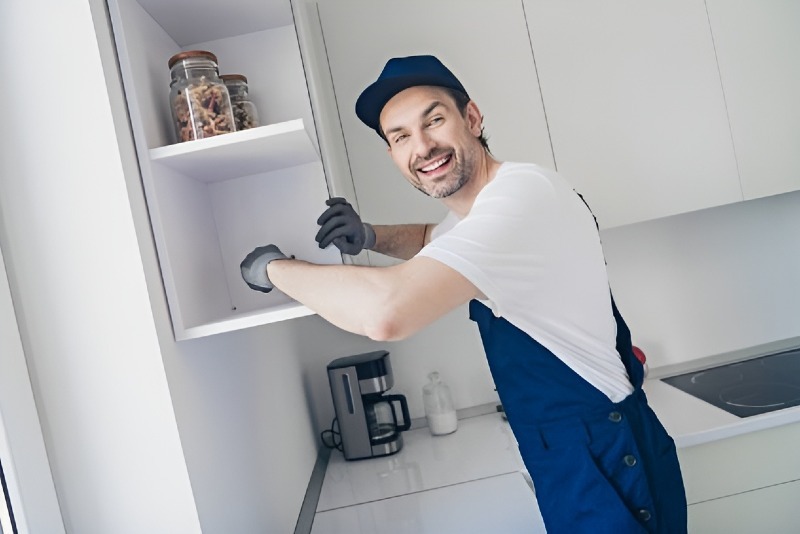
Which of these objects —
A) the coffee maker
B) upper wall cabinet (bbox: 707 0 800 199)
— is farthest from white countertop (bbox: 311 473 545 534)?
upper wall cabinet (bbox: 707 0 800 199)

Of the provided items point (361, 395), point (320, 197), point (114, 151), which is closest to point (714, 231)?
point (361, 395)

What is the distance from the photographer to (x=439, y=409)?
7.46 ft

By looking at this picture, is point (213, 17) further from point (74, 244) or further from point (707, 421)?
point (707, 421)

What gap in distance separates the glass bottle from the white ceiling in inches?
52.2

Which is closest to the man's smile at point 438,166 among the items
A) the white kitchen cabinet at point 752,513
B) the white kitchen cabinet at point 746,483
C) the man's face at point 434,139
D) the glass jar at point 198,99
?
the man's face at point 434,139

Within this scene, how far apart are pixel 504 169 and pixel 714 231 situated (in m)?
1.62

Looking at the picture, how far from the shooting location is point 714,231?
2529mm

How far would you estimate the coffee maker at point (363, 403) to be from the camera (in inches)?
83.1

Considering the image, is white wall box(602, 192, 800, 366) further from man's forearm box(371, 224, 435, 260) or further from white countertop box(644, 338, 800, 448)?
man's forearm box(371, 224, 435, 260)

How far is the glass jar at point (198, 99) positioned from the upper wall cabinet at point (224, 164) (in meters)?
0.04

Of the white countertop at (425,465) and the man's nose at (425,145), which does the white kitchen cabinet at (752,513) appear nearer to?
the white countertop at (425,465)

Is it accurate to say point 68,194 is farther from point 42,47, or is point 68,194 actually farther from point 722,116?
point 722,116

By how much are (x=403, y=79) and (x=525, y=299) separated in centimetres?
53

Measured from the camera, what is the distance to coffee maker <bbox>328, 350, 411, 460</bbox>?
2.11 metres
